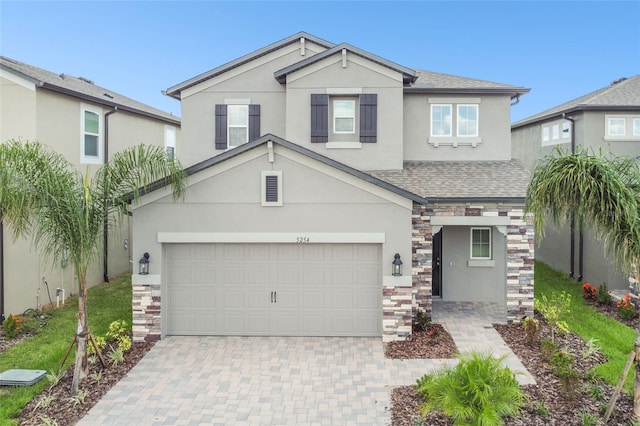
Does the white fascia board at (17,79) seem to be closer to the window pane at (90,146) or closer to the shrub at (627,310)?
the window pane at (90,146)

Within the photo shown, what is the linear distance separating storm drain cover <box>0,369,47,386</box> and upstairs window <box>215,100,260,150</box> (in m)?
7.68

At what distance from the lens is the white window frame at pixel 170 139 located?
21953mm

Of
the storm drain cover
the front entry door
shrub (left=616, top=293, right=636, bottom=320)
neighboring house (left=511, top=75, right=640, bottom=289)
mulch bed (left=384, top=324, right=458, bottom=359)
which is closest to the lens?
the storm drain cover

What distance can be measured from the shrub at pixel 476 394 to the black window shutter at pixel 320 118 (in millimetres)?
7838

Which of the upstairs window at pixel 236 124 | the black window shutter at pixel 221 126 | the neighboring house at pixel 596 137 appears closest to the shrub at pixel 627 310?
the neighboring house at pixel 596 137

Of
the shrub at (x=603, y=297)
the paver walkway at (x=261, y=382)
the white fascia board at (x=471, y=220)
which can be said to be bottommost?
the paver walkway at (x=261, y=382)

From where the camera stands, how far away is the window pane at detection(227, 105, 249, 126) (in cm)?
1488

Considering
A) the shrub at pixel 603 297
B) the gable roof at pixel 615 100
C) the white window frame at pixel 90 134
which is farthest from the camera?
the gable roof at pixel 615 100

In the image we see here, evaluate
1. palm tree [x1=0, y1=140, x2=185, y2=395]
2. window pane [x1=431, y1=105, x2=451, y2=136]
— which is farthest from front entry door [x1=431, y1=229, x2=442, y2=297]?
palm tree [x1=0, y1=140, x2=185, y2=395]

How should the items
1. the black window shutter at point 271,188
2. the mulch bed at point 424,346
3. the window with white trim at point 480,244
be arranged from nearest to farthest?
the mulch bed at point 424,346
the black window shutter at point 271,188
the window with white trim at point 480,244

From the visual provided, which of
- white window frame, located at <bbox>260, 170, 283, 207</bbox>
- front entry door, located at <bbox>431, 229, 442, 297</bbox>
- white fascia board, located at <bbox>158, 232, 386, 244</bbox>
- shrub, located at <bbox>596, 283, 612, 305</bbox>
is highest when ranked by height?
white window frame, located at <bbox>260, 170, 283, 207</bbox>

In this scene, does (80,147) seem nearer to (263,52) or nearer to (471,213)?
(263,52)

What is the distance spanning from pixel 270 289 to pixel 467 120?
7842 millimetres

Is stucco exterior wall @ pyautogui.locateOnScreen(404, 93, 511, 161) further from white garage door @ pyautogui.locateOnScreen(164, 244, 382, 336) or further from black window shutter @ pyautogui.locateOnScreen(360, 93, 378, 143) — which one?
white garage door @ pyautogui.locateOnScreen(164, 244, 382, 336)
